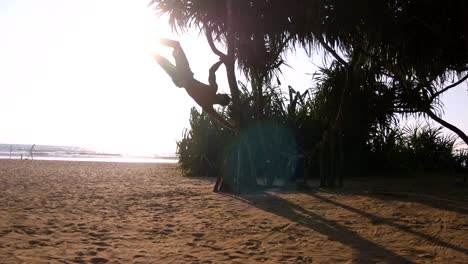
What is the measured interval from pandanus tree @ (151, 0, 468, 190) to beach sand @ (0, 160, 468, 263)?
6.53 ft

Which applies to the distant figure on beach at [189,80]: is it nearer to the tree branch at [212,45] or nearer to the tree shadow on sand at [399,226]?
the tree branch at [212,45]

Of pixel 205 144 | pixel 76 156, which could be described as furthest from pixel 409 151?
pixel 76 156

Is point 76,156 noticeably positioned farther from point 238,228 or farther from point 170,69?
point 238,228

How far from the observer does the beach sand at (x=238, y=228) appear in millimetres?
3906

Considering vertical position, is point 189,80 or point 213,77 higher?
point 213,77

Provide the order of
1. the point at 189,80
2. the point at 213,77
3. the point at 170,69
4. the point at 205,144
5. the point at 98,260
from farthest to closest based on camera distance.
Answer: the point at 205,144
the point at 213,77
the point at 170,69
the point at 189,80
the point at 98,260

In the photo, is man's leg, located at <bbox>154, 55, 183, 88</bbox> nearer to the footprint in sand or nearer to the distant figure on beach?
the distant figure on beach

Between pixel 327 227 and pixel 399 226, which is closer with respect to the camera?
pixel 399 226

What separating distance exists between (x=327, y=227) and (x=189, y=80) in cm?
377

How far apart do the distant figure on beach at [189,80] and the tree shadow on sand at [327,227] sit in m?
1.77

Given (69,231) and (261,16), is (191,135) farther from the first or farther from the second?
(69,231)

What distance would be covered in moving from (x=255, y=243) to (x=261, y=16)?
4.46 metres

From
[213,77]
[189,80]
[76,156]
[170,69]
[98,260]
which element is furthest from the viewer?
[76,156]

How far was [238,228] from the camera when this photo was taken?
5.11m
